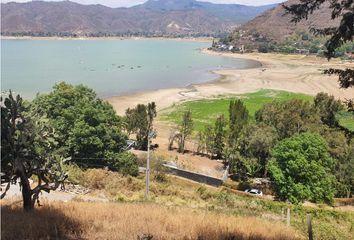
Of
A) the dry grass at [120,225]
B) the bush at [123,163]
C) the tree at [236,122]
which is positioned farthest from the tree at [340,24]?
the tree at [236,122]

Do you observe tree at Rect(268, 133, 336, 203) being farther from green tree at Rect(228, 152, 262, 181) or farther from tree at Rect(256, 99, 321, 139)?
tree at Rect(256, 99, 321, 139)

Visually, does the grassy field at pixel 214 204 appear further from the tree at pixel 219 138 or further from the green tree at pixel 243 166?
the tree at pixel 219 138

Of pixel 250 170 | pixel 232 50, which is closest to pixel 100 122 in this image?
pixel 250 170

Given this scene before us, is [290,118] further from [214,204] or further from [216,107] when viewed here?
[216,107]

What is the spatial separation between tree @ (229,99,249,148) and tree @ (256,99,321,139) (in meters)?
1.91

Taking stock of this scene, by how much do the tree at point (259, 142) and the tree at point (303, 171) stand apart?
661cm

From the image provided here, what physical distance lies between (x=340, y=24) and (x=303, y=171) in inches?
719

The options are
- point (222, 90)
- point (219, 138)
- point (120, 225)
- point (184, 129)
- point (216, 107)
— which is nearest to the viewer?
point (120, 225)

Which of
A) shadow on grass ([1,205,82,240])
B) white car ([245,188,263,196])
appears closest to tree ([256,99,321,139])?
white car ([245,188,263,196])

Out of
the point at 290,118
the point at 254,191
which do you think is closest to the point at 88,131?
the point at 254,191

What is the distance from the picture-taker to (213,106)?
2475 inches

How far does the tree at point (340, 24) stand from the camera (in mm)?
8594

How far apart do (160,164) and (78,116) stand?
7028 millimetres

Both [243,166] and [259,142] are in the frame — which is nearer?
[259,142]
